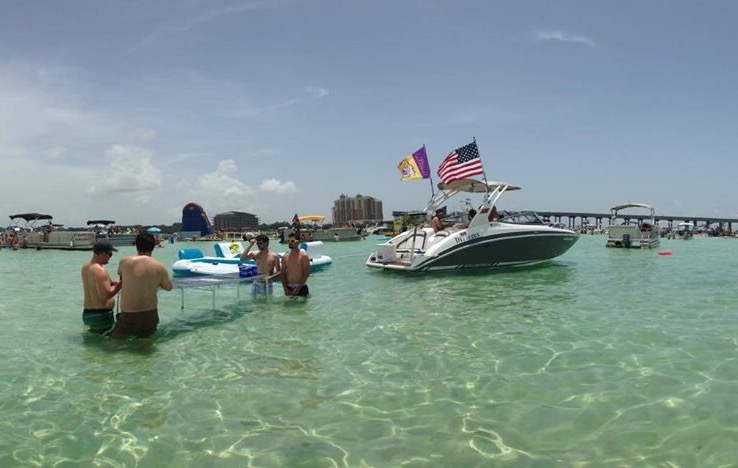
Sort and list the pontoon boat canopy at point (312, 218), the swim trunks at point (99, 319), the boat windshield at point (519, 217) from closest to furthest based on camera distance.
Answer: the swim trunks at point (99, 319), the boat windshield at point (519, 217), the pontoon boat canopy at point (312, 218)

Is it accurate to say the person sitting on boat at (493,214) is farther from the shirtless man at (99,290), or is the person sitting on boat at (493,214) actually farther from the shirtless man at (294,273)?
the shirtless man at (99,290)

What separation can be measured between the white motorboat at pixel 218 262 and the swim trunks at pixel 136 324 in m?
5.58

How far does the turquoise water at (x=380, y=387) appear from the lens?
402cm

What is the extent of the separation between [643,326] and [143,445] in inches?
293

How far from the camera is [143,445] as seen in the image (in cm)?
412

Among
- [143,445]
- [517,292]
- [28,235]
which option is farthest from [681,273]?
[28,235]

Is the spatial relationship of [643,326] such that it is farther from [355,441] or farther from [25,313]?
[25,313]

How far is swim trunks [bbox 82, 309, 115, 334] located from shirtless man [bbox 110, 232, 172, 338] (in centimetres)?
27

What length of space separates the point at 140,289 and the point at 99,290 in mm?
767

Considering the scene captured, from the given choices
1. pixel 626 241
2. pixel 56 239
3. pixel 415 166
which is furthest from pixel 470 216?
pixel 56 239

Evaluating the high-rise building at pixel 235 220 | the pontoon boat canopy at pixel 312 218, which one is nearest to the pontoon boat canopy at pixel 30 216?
the pontoon boat canopy at pixel 312 218

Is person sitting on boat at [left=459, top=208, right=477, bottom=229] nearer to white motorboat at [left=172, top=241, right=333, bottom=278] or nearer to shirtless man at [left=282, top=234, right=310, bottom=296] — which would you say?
white motorboat at [left=172, top=241, right=333, bottom=278]

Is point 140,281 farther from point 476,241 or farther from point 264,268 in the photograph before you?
point 476,241

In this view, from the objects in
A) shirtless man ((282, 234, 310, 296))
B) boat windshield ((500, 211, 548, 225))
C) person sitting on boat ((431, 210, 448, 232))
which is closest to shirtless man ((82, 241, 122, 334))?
shirtless man ((282, 234, 310, 296))
